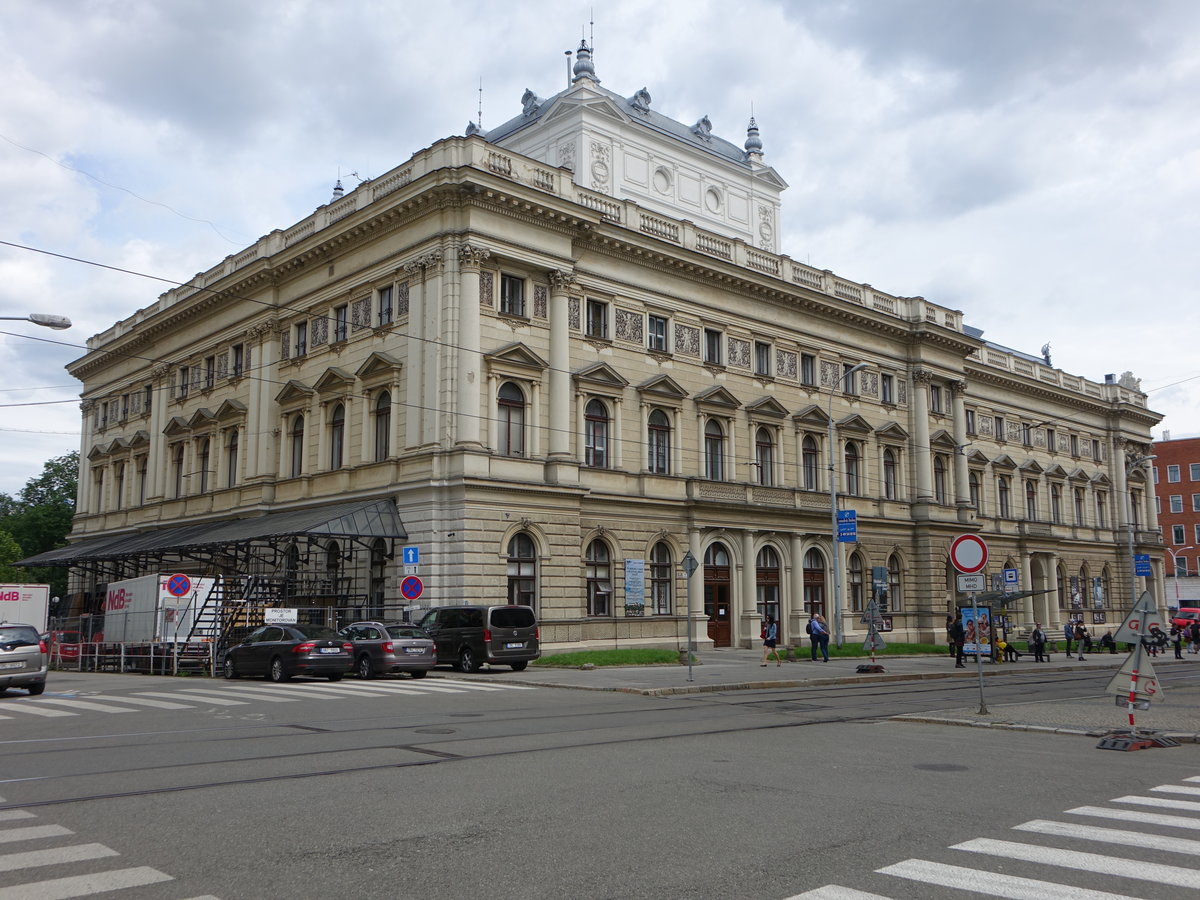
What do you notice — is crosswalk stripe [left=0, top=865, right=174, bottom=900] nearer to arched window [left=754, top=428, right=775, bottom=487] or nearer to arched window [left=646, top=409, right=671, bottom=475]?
arched window [left=646, top=409, right=671, bottom=475]

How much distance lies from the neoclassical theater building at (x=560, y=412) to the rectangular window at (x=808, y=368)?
249 mm

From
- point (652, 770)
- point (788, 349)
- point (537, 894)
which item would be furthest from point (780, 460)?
point (537, 894)

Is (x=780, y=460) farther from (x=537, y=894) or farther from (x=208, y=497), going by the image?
(x=537, y=894)

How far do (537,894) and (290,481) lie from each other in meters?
37.1

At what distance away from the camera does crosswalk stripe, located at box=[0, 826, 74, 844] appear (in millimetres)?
→ 7895

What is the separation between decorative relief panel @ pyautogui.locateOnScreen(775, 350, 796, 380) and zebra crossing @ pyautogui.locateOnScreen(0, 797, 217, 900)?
134 ft

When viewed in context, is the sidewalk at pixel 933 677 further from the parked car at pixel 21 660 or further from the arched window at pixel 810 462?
the parked car at pixel 21 660

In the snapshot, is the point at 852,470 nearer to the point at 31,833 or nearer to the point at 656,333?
the point at 656,333

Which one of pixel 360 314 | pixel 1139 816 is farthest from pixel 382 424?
pixel 1139 816

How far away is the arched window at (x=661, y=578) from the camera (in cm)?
3975

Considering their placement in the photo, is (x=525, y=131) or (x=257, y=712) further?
(x=525, y=131)

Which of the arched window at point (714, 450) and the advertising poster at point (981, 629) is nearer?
the advertising poster at point (981, 629)

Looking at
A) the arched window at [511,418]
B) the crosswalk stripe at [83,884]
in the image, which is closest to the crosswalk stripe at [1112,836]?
the crosswalk stripe at [83,884]

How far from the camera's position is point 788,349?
4712 cm
